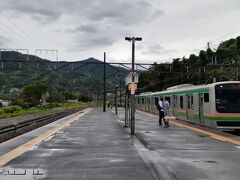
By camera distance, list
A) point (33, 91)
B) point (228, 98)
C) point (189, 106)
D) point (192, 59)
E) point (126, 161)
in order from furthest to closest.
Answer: point (33, 91) < point (192, 59) < point (189, 106) < point (228, 98) < point (126, 161)

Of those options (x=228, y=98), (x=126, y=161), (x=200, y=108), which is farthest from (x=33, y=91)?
(x=126, y=161)

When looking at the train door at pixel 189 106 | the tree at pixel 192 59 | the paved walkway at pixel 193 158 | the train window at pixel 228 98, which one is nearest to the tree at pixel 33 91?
the tree at pixel 192 59

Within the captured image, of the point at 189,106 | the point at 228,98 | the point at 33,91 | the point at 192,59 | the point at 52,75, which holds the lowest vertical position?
the point at 189,106

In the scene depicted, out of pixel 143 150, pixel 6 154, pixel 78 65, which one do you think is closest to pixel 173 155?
pixel 143 150

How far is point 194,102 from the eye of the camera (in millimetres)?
29484

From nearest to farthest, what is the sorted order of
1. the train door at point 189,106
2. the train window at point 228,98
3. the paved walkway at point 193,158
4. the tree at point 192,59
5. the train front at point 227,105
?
the paved walkway at point 193,158
the train front at point 227,105
the train window at point 228,98
the train door at point 189,106
the tree at point 192,59

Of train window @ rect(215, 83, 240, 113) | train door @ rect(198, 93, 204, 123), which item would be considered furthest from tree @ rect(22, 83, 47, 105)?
train window @ rect(215, 83, 240, 113)

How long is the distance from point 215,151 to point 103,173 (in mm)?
5669

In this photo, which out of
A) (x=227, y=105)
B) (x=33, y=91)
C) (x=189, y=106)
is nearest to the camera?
(x=227, y=105)

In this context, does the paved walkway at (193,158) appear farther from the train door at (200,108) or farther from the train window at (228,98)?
the train door at (200,108)

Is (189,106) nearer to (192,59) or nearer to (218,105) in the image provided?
(218,105)

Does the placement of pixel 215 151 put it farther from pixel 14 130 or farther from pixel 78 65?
pixel 78 65

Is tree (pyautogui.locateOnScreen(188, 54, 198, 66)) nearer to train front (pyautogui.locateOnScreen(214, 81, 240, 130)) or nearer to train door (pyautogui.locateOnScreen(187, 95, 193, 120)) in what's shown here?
train door (pyautogui.locateOnScreen(187, 95, 193, 120))

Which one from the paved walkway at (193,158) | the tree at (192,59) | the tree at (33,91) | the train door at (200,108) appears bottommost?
the paved walkway at (193,158)
